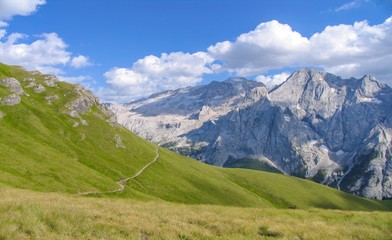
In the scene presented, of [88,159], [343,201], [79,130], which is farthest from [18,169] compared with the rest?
[343,201]

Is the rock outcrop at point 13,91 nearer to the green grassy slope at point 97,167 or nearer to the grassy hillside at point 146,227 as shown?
the green grassy slope at point 97,167

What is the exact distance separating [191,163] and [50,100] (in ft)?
233

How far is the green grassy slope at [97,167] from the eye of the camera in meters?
86.4

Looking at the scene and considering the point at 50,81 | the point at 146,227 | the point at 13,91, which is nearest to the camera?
the point at 146,227

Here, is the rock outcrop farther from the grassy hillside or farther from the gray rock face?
the grassy hillside

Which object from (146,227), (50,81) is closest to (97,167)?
(50,81)

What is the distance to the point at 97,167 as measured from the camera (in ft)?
365

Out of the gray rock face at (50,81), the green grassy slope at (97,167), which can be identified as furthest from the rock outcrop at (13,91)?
the gray rock face at (50,81)

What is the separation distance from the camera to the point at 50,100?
13925 centimetres

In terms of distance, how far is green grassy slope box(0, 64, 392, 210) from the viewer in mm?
86438

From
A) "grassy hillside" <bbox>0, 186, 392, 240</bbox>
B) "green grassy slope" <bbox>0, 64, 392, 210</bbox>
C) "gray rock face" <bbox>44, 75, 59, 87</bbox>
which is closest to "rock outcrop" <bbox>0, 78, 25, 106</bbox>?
"green grassy slope" <bbox>0, 64, 392, 210</bbox>

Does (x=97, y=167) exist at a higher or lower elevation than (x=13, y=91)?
lower

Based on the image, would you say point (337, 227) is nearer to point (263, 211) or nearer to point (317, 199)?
point (263, 211)

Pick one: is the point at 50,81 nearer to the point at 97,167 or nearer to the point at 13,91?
the point at 13,91
